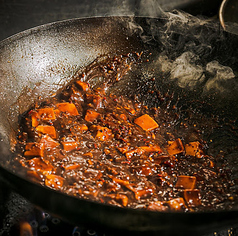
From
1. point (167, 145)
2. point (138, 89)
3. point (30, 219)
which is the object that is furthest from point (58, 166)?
point (138, 89)

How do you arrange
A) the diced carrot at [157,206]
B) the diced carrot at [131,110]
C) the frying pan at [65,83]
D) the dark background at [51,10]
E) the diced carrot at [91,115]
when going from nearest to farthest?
1. the frying pan at [65,83]
2. the diced carrot at [157,206]
3. the diced carrot at [91,115]
4. the diced carrot at [131,110]
5. the dark background at [51,10]

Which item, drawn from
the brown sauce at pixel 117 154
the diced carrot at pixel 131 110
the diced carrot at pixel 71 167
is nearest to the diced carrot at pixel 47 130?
the brown sauce at pixel 117 154

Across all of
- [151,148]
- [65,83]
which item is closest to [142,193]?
[151,148]

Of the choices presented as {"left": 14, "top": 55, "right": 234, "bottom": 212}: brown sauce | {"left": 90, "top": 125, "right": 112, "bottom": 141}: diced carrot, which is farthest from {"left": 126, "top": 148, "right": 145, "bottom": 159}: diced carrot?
{"left": 90, "top": 125, "right": 112, "bottom": 141}: diced carrot

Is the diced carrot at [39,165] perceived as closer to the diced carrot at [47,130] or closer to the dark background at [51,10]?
the diced carrot at [47,130]

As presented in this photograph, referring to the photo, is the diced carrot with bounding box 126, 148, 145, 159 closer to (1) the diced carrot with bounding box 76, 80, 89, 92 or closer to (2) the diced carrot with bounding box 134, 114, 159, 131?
(2) the diced carrot with bounding box 134, 114, 159, 131

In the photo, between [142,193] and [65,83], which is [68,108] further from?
[142,193]

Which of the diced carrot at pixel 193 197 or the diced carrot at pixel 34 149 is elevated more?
the diced carrot at pixel 34 149
